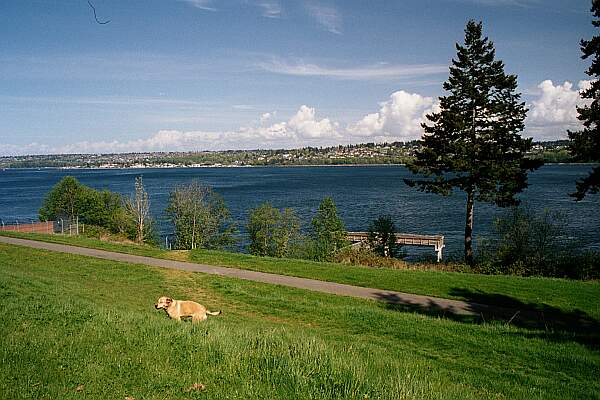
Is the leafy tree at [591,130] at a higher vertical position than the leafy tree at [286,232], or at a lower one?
higher

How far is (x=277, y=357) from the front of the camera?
261 inches

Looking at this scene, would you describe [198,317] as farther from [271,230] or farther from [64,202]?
[64,202]

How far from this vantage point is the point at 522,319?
1278 cm

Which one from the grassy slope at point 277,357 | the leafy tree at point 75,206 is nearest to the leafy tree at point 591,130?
the grassy slope at point 277,357

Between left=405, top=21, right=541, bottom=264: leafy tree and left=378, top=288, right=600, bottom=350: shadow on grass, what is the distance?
928 cm

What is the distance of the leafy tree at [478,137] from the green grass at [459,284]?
263 inches

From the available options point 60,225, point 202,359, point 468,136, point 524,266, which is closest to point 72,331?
point 202,359

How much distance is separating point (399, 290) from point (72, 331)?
35.7ft

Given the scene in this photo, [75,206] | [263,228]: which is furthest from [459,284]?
[75,206]

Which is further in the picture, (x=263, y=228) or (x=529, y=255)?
(x=263, y=228)

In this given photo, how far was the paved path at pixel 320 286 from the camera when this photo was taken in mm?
14055

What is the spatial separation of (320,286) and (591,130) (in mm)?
12278

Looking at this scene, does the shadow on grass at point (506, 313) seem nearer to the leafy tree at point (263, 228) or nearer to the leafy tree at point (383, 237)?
the leafy tree at point (383, 237)

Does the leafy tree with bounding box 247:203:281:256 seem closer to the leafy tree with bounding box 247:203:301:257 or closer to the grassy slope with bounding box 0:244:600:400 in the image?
the leafy tree with bounding box 247:203:301:257
